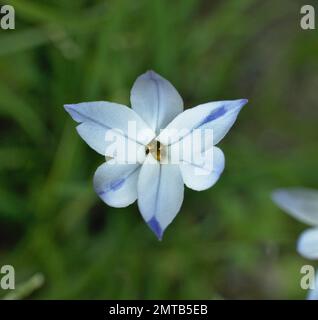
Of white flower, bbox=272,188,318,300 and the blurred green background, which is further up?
the blurred green background

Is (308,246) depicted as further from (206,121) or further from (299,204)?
(206,121)

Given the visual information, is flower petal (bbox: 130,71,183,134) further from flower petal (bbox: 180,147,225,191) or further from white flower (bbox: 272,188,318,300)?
white flower (bbox: 272,188,318,300)

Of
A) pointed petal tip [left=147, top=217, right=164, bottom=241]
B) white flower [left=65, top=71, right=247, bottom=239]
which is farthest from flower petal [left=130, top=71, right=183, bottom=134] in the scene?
pointed petal tip [left=147, top=217, right=164, bottom=241]

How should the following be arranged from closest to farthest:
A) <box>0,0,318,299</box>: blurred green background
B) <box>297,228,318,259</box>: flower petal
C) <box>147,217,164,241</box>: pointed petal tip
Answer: <box>147,217,164,241</box>: pointed petal tip < <box>297,228,318,259</box>: flower petal < <box>0,0,318,299</box>: blurred green background

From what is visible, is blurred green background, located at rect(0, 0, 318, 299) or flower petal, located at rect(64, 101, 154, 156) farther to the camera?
blurred green background, located at rect(0, 0, 318, 299)

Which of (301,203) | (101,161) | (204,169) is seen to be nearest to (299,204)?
(301,203)
